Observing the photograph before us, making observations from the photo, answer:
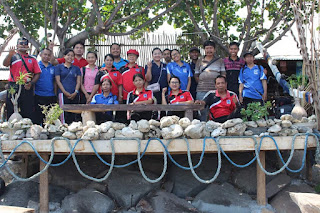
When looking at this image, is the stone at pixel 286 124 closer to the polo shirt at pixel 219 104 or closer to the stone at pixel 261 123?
the stone at pixel 261 123

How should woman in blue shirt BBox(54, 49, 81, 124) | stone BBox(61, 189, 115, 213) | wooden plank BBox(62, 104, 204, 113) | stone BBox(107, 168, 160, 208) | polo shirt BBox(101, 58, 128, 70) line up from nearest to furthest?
wooden plank BBox(62, 104, 204, 113) → stone BBox(61, 189, 115, 213) → stone BBox(107, 168, 160, 208) → woman in blue shirt BBox(54, 49, 81, 124) → polo shirt BBox(101, 58, 128, 70)

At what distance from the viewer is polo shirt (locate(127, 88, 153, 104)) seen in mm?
5613

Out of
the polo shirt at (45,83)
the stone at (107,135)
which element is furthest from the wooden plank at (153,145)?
the polo shirt at (45,83)

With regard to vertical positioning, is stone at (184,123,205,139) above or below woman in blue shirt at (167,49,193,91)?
below

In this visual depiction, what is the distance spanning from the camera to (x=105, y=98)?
5.72 metres

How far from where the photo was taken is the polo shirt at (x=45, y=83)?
5871mm

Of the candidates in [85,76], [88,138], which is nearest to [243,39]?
[85,76]

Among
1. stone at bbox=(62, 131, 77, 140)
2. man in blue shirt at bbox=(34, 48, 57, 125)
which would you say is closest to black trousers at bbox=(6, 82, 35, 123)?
man in blue shirt at bbox=(34, 48, 57, 125)

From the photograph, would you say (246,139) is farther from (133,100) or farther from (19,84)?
(19,84)

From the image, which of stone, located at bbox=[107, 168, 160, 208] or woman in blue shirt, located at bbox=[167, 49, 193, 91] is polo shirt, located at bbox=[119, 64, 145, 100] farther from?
stone, located at bbox=[107, 168, 160, 208]

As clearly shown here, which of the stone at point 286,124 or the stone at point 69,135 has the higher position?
the stone at point 286,124

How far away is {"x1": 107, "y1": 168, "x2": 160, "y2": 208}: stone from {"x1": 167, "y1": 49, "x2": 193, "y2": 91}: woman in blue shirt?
5.44 feet

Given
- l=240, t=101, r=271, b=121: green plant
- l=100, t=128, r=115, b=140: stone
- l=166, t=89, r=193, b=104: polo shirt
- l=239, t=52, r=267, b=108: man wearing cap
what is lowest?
l=100, t=128, r=115, b=140: stone

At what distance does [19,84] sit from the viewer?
512 cm
